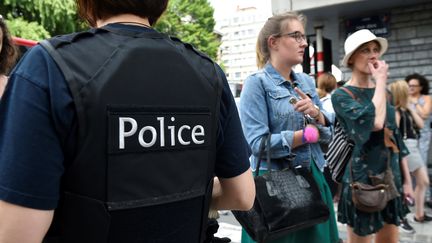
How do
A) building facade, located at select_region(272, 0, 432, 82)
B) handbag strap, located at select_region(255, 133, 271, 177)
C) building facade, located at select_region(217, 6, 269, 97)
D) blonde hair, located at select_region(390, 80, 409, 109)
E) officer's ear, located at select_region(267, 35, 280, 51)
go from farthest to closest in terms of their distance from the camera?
building facade, located at select_region(217, 6, 269, 97)
building facade, located at select_region(272, 0, 432, 82)
blonde hair, located at select_region(390, 80, 409, 109)
officer's ear, located at select_region(267, 35, 280, 51)
handbag strap, located at select_region(255, 133, 271, 177)

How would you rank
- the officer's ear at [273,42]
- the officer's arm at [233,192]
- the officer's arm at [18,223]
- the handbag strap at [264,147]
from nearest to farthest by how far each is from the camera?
1. the officer's arm at [18,223]
2. the officer's arm at [233,192]
3. the handbag strap at [264,147]
4. the officer's ear at [273,42]

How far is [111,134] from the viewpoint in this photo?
1008 mm

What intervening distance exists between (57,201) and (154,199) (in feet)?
0.78

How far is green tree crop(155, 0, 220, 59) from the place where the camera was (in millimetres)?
31869

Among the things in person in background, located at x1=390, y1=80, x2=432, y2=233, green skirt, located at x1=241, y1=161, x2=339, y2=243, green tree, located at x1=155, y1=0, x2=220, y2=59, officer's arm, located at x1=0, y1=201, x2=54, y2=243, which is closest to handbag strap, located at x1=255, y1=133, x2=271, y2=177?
green skirt, located at x1=241, y1=161, x2=339, y2=243

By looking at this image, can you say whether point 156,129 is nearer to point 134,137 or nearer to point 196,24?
point 134,137

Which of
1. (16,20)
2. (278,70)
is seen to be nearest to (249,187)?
(278,70)

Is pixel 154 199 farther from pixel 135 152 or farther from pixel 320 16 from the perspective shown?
pixel 320 16

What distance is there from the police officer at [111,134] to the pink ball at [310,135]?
1237 mm

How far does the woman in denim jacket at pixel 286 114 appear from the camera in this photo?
2.43 metres

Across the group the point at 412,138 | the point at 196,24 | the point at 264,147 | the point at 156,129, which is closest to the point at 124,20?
the point at 156,129

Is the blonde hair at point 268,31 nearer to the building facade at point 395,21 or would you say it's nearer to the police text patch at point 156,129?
the police text patch at point 156,129

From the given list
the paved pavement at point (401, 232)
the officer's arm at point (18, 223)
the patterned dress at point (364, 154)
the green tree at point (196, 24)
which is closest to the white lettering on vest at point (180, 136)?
the officer's arm at point (18, 223)

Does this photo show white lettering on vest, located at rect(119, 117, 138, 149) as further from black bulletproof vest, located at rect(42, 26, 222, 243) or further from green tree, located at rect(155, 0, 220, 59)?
green tree, located at rect(155, 0, 220, 59)
